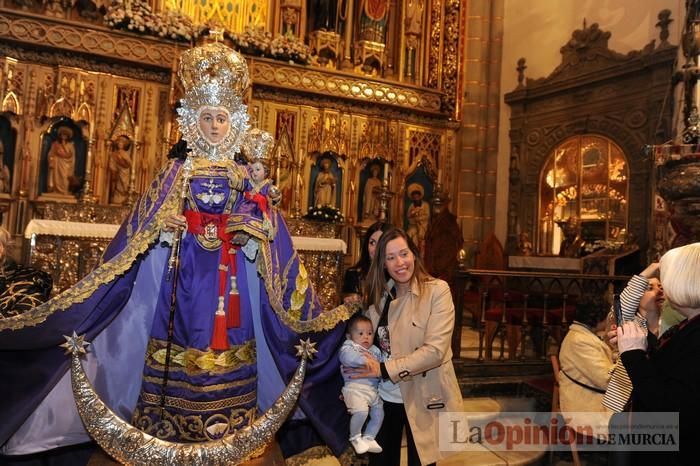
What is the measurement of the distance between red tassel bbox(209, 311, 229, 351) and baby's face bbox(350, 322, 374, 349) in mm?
752

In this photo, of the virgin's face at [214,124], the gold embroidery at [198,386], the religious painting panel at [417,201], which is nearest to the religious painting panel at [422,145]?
the religious painting panel at [417,201]

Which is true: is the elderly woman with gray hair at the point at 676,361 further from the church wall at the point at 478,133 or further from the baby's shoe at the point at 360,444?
the church wall at the point at 478,133

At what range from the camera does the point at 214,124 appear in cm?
343

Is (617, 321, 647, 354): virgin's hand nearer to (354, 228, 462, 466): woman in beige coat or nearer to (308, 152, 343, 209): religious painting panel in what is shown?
(354, 228, 462, 466): woman in beige coat

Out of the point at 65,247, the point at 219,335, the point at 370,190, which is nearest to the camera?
the point at 219,335

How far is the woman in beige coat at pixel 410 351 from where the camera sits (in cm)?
283

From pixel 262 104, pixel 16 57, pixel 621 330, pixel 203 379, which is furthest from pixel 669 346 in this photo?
pixel 16 57

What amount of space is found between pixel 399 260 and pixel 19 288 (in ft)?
7.80

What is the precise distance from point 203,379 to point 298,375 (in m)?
0.55

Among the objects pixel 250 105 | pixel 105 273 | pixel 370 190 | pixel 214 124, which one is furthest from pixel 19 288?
pixel 370 190

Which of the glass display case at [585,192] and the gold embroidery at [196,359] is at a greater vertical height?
the glass display case at [585,192]

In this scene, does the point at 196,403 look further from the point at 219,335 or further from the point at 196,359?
the point at 219,335

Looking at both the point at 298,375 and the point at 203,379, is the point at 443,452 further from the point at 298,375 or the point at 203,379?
the point at 203,379

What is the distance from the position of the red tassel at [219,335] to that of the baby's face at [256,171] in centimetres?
91
